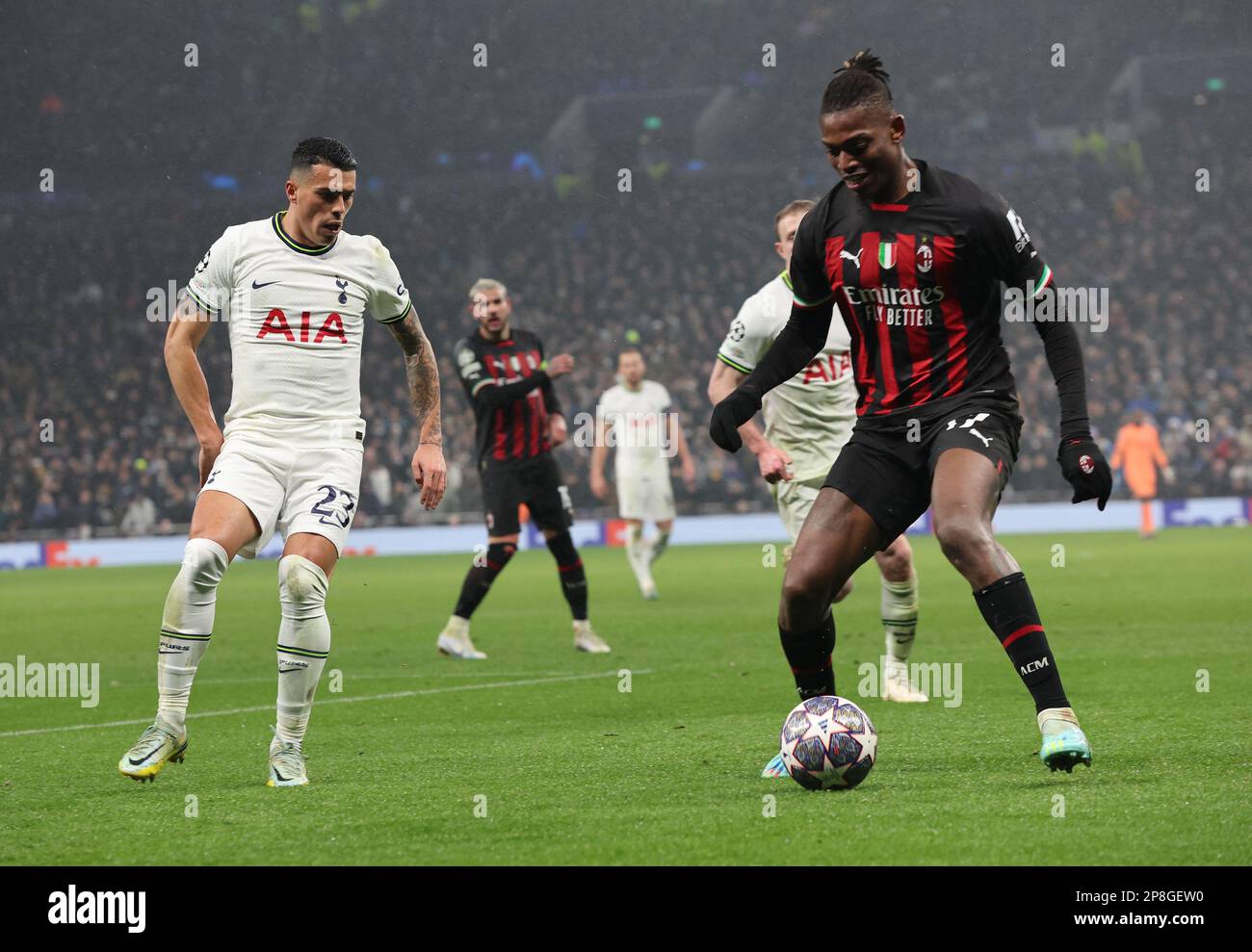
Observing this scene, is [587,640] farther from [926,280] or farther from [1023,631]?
[1023,631]

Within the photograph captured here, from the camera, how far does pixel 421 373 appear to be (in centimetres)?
646

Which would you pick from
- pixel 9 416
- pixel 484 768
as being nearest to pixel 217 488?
pixel 484 768

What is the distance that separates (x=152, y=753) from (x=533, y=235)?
99.7 ft

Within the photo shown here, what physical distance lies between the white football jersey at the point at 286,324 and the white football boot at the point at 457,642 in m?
4.78

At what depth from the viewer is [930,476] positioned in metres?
5.42

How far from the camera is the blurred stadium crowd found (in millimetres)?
29484

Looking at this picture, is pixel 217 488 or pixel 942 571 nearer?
pixel 217 488

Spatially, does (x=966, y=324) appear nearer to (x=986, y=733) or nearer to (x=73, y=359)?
(x=986, y=733)

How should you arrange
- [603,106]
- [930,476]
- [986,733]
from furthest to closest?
[603,106] < [986,733] < [930,476]

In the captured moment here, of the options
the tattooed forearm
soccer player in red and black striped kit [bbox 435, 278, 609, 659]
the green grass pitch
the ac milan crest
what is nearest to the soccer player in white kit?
the tattooed forearm

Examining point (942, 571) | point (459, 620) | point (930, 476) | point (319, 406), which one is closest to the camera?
point (930, 476)

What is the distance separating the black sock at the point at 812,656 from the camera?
18.5 ft

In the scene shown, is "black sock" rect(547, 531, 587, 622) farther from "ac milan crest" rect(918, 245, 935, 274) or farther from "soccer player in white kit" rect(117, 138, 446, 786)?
"ac milan crest" rect(918, 245, 935, 274)
